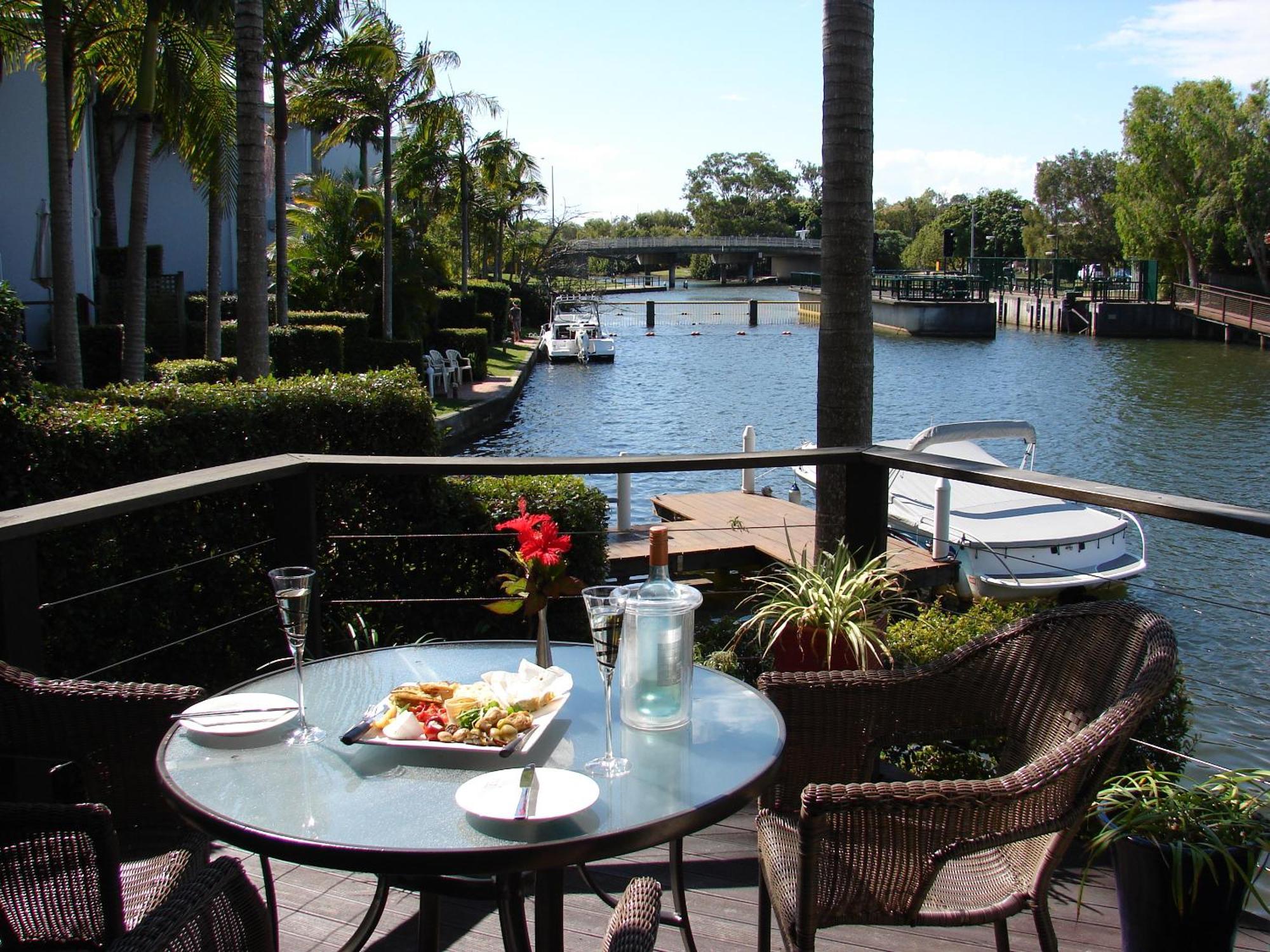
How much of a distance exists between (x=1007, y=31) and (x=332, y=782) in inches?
266

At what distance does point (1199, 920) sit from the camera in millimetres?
2186

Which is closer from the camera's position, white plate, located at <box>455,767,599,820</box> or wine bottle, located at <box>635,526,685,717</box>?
white plate, located at <box>455,767,599,820</box>

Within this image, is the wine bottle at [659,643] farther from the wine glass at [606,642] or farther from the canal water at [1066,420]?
the canal water at [1066,420]

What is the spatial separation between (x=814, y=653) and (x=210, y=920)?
2.20 m

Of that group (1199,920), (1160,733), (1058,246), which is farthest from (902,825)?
(1058,246)

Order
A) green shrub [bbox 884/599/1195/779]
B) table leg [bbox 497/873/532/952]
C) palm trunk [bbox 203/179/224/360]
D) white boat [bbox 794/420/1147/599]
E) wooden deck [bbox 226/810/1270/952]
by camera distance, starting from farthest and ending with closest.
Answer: palm trunk [bbox 203/179/224/360]
white boat [bbox 794/420/1147/599]
green shrub [bbox 884/599/1195/779]
wooden deck [bbox 226/810/1270/952]
table leg [bbox 497/873/532/952]

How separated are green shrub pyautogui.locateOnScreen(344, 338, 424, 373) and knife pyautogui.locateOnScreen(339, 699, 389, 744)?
67.3ft

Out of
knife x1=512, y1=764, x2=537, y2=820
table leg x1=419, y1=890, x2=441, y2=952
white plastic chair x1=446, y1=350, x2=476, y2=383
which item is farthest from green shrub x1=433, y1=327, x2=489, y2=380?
knife x1=512, y1=764, x2=537, y2=820

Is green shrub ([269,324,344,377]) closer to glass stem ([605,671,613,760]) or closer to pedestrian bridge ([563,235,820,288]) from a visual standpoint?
glass stem ([605,671,613,760])

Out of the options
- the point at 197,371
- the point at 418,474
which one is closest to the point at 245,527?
the point at 418,474

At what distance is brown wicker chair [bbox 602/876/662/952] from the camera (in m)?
1.86

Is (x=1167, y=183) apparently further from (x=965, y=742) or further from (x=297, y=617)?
(x=297, y=617)

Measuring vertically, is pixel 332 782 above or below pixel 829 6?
below

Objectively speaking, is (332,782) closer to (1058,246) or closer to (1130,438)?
(1130,438)
